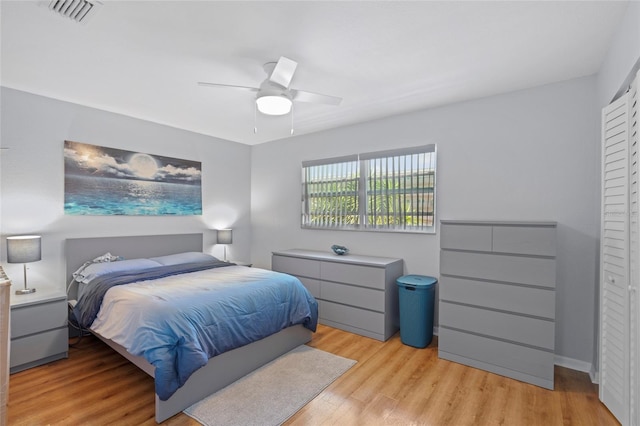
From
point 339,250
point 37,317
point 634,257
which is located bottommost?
point 37,317

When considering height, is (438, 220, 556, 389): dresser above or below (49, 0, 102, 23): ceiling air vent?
below

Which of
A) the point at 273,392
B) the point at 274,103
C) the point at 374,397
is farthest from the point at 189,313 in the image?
the point at 274,103

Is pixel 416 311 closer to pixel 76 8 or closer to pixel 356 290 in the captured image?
pixel 356 290

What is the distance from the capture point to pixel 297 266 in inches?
159

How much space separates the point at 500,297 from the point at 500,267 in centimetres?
26

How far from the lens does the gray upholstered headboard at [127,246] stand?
3.30 metres

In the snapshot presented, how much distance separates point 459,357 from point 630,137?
214 centimetres

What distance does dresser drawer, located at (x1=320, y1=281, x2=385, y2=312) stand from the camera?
10.9 ft

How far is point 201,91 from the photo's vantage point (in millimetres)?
3006

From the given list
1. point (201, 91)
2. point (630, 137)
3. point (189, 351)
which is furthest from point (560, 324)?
point (201, 91)

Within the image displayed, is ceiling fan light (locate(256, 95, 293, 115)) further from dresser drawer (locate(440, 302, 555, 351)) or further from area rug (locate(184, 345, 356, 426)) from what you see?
dresser drawer (locate(440, 302, 555, 351))

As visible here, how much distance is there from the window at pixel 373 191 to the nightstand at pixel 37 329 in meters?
2.97

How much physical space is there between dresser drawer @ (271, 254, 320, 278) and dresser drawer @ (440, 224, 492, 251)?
63.5 inches

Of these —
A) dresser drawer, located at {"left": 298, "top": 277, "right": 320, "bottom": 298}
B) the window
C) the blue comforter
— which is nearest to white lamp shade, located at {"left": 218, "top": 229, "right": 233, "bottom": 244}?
the window
